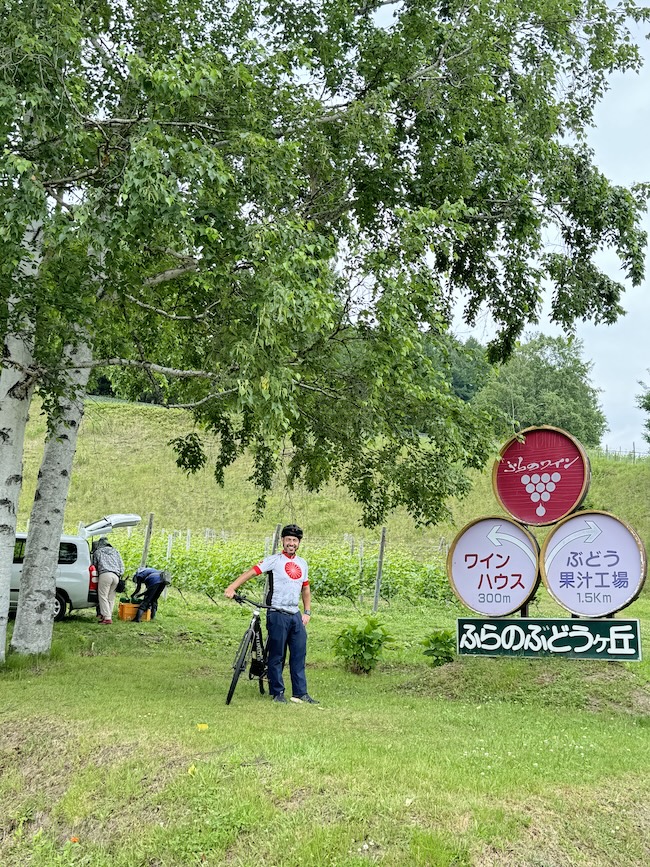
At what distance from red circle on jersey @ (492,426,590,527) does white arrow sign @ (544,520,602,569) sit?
282mm

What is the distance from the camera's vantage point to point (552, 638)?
29.5ft

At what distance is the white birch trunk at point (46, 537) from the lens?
382 inches

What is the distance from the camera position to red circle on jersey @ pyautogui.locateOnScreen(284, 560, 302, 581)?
7.99m

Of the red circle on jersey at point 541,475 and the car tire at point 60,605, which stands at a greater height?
the red circle on jersey at point 541,475

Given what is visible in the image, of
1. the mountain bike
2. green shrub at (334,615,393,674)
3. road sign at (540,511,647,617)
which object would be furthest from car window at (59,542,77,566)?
road sign at (540,511,647,617)

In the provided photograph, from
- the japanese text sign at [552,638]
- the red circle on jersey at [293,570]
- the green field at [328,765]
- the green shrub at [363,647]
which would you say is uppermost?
the red circle on jersey at [293,570]

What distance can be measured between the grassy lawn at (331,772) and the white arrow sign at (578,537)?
1.14 metres

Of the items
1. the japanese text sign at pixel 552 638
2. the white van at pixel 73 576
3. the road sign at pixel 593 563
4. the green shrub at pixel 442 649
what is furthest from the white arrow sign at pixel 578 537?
the white van at pixel 73 576

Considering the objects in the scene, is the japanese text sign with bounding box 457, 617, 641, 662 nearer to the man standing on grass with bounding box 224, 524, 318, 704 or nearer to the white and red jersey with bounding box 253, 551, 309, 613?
the man standing on grass with bounding box 224, 524, 318, 704

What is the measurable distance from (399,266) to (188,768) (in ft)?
17.5

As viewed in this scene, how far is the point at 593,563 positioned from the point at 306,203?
5669 millimetres

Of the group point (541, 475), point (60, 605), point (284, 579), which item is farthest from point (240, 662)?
point (60, 605)

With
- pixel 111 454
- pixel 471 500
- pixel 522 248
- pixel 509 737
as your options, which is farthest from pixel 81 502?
pixel 509 737

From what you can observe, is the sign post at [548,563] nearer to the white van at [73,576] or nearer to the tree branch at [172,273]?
the tree branch at [172,273]
